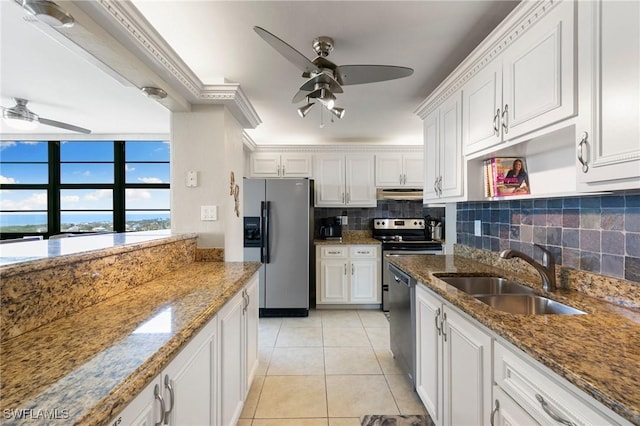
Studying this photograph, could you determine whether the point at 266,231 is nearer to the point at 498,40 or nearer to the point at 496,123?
the point at 496,123

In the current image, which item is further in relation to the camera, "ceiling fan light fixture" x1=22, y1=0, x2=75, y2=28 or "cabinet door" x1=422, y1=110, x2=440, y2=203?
"cabinet door" x1=422, y1=110, x2=440, y2=203

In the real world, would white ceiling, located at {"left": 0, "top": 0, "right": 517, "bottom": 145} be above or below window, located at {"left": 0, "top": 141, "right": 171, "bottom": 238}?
above

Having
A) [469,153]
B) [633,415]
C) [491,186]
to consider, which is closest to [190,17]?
A: [469,153]

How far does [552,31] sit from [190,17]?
71.5 inches

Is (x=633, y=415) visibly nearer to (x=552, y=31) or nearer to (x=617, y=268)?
(x=617, y=268)

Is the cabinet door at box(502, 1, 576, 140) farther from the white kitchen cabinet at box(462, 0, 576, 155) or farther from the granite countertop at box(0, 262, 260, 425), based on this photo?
the granite countertop at box(0, 262, 260, 425)

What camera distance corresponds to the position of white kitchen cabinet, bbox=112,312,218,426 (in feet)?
2.41

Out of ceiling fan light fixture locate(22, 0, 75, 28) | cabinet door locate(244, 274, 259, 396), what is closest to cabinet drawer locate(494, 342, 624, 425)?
cabinet door locate(244, 274, 259, 396)

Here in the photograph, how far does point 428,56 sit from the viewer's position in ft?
6.44

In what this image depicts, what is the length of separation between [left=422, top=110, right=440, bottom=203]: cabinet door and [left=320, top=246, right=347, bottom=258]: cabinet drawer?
1.57 meters

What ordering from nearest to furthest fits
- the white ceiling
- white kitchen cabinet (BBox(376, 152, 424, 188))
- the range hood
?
1. the white ceiling
2. the range hood
3. white kitchen cabinet (BBox(376, 152, 424, 188))

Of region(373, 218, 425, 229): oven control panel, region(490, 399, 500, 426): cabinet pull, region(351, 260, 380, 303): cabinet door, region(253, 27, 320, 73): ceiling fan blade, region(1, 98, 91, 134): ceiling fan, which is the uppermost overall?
region(1, 98, 91, 134): ceiling fan

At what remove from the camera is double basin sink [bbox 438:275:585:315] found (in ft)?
4.49

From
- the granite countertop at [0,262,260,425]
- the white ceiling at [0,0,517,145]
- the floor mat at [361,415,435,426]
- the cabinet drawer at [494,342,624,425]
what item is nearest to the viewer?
the granite countertop at [0,262,260,425]
